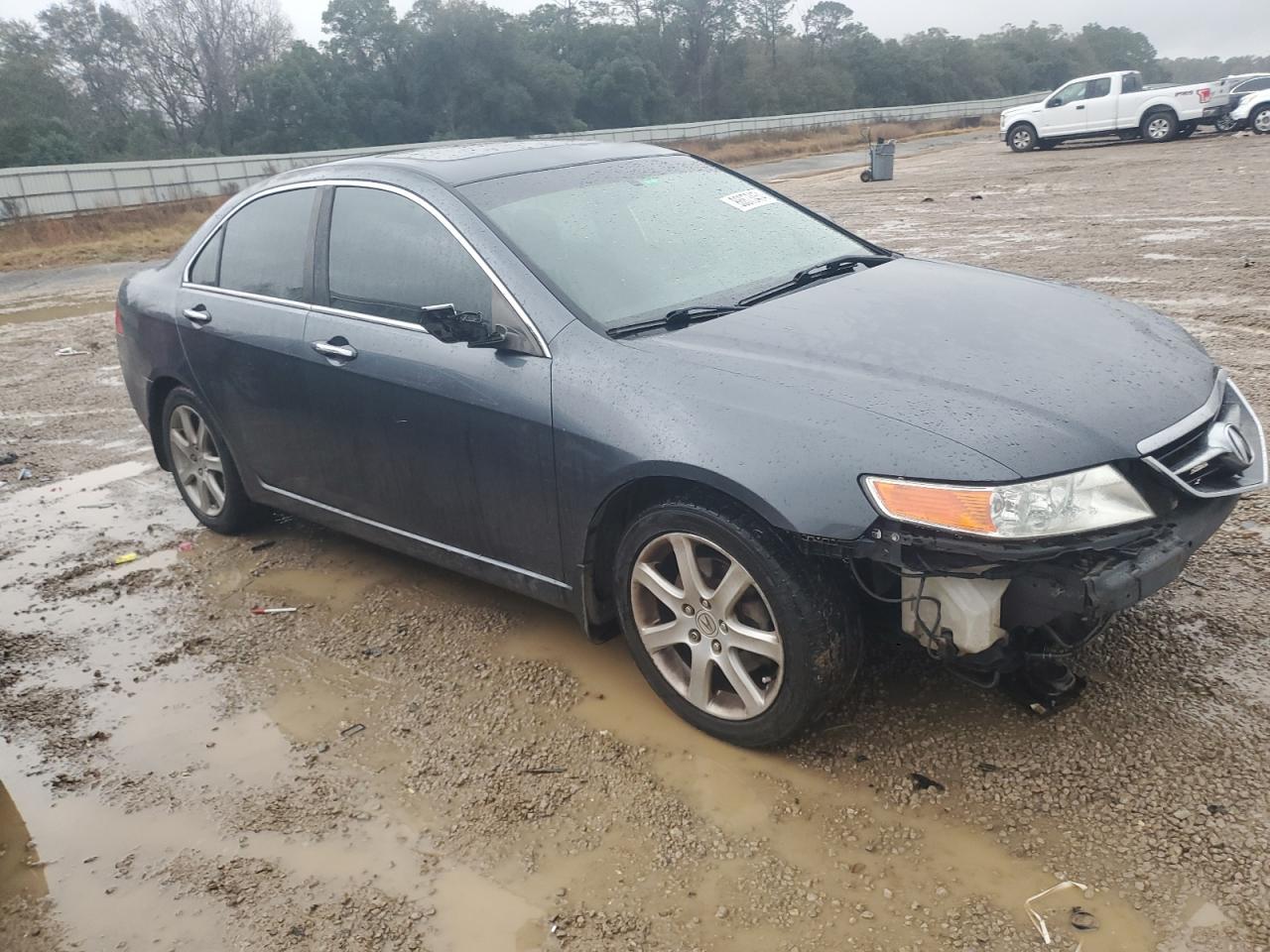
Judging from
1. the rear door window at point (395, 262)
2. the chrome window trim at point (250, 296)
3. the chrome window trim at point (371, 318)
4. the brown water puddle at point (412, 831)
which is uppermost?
the rear door window at point (395, 262)

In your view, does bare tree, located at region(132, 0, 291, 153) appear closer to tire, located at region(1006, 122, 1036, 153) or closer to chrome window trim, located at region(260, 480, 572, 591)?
tire, located at region(1006, 122, 1036, 153)

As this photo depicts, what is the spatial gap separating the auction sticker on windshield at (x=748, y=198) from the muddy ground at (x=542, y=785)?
1.41m

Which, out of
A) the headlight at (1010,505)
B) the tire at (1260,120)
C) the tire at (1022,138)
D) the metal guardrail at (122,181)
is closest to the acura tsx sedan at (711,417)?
the headlight at (1010,505)

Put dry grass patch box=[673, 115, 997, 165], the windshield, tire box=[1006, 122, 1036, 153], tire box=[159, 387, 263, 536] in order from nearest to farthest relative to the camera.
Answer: the windshield
tire box=[159, 387, 263, 536]
tire box=[1006, 122, 1036, 153]
dry grass patch box=[673, 115, 997, 165]

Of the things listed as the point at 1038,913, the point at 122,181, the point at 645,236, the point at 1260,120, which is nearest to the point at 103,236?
the point at 122,181

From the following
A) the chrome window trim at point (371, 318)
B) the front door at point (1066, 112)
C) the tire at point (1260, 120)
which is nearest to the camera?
the chrome window trim at point (371, 318)

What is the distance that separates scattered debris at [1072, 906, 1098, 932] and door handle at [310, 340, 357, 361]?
9.68ft

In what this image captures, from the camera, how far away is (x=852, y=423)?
9.25 feet

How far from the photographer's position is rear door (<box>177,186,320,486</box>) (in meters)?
4.35

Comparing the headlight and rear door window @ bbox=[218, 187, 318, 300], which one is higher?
rear door window @ bbox=[218, 187, 318, 300]

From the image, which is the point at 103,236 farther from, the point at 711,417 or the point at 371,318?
the point at 711,417

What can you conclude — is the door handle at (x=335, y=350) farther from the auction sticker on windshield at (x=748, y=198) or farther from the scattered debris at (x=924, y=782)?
the scattered debris at (x=924, y=782)

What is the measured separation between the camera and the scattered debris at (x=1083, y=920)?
8.00 ft

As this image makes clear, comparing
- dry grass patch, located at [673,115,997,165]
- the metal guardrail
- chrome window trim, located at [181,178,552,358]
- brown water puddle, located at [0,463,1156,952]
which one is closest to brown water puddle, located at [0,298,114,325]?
the metal guardrail
